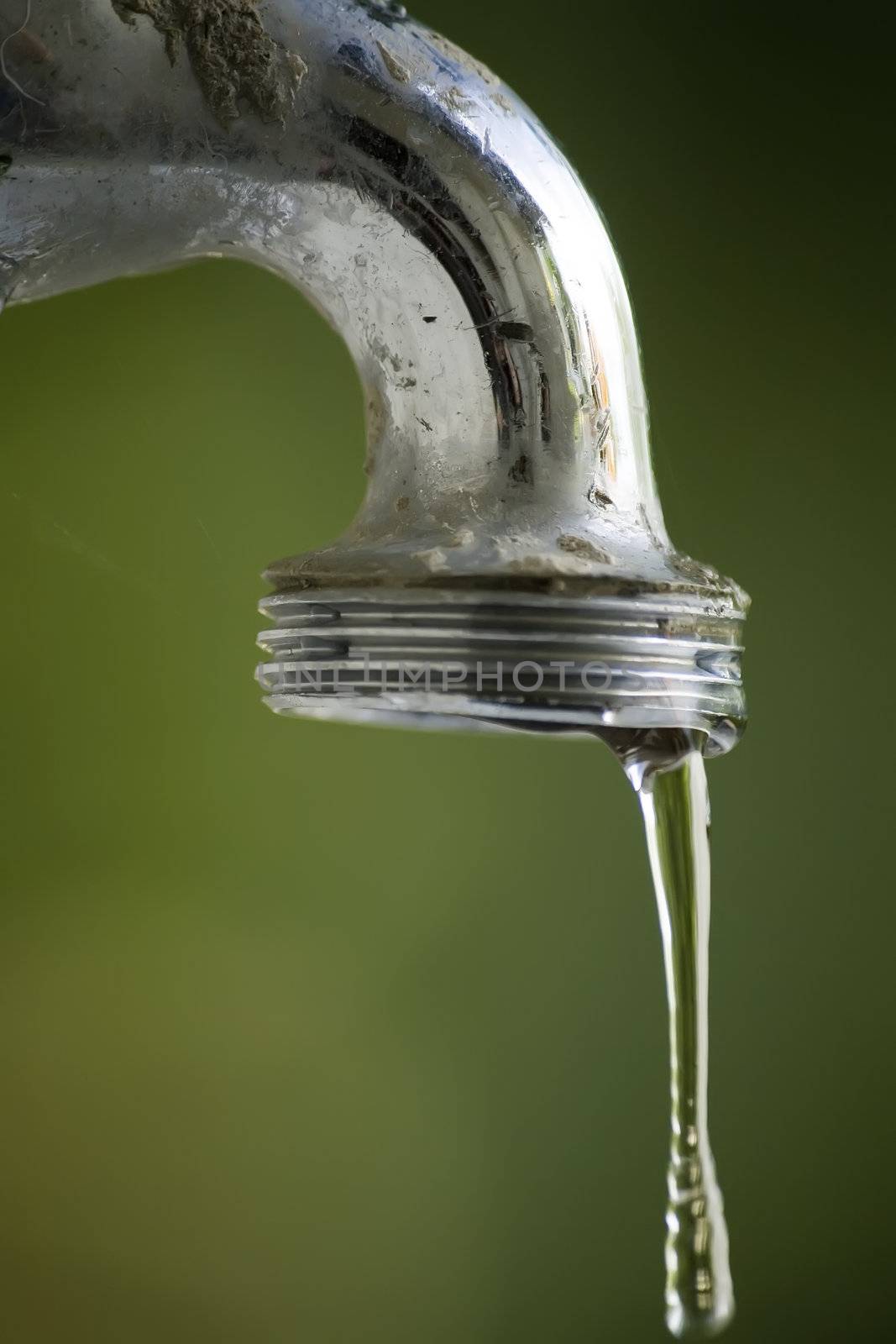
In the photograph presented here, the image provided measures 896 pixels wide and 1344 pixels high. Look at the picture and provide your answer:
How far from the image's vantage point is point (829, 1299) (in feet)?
3.69

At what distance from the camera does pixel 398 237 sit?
416 millimetres

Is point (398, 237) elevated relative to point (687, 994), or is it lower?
elevated

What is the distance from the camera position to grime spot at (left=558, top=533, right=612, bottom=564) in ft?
1.26

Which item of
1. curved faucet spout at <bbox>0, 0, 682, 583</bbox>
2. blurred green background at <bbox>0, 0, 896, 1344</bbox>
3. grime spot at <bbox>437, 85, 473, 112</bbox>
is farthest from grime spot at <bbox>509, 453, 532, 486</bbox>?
Result: blurred green background at <bbox>0, 0, 896, 1344</bbox>

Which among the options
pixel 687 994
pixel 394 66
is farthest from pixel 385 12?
pixel 687 994

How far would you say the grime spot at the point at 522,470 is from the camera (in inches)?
16.0

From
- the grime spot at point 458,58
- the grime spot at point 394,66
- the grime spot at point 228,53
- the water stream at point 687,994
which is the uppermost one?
the grime spot at point 458,58

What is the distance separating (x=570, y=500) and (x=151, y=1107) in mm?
606

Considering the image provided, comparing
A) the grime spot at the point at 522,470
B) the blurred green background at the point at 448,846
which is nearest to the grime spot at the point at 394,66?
the grime spot at the point at 522,470

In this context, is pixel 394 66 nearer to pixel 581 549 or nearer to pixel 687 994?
pixel 581 549

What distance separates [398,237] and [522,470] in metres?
0.09

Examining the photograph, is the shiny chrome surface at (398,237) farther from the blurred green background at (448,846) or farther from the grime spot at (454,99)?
the blurred green background at (448,846)

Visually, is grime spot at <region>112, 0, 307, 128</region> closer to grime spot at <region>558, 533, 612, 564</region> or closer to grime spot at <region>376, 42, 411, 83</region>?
grime spot at <region>376, 42, 411, 83</region>

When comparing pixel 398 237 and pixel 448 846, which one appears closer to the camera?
pixel 398 237
